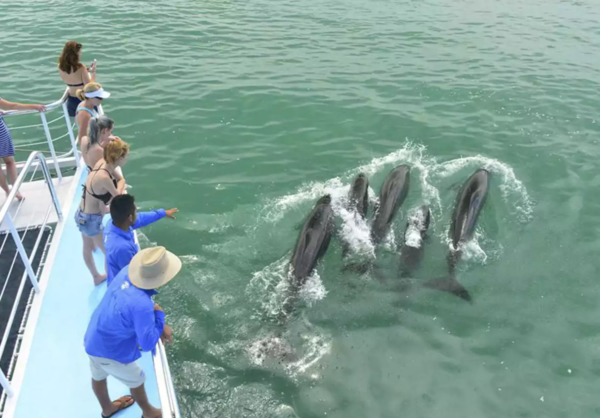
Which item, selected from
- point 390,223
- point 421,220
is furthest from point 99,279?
point 421,220

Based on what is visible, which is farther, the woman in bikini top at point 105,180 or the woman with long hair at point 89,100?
the woman with long hair at point 89,100

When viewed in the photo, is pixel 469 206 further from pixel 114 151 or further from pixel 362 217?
pixel 114 151

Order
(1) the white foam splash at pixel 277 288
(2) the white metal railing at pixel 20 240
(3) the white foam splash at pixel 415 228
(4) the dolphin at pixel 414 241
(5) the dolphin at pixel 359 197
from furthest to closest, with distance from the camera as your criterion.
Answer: (5) the dolphin at pixel 359 197 → (3) the white foam splash at pixel 415 228 → (4) the dolphin at pixel 414 241 → (1) the white foam splash at pixel 277 288 → (2) the white metal railing at pixel 20 240

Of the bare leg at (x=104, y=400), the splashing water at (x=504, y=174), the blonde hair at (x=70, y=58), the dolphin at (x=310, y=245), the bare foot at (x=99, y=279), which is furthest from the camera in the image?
the splashing water at (x=504, y=174)

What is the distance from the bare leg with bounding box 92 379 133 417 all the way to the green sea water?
1.24 metres

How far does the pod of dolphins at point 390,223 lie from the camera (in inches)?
356

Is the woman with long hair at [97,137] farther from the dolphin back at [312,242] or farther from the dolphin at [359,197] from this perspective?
the dolphin at [359,197]

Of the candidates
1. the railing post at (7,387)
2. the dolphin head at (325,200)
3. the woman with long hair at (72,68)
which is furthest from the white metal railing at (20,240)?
the dolphin head at (325,200)

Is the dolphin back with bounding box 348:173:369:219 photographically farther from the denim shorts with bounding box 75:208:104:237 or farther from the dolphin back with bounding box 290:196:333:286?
the denim shorts with bounding box 75:208:104:237

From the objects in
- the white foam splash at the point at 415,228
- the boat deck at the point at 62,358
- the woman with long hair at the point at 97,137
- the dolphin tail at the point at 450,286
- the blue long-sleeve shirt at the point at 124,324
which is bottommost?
the dolphin tail at the point at 450,286

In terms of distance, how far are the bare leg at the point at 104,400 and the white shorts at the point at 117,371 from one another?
0.44ft

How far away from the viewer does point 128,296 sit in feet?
15.0

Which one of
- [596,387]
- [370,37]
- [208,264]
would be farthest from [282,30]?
[596,387]

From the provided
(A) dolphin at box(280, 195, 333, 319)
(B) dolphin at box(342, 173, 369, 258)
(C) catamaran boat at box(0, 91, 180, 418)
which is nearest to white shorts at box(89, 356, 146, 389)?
(C) catamaran boat at box(0, 91, 180, 418)
